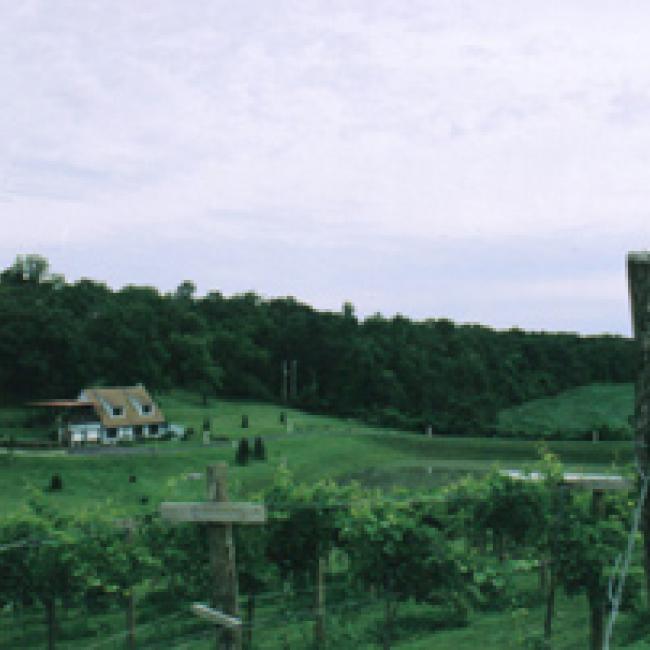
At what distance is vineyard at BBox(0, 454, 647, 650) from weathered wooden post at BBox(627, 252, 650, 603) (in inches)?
280

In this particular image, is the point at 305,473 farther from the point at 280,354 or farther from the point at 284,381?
the point at 280,354

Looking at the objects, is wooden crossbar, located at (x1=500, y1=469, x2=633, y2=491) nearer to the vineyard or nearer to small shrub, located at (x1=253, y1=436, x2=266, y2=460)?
the vineyard

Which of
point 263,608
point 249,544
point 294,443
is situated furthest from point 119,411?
point 249,544

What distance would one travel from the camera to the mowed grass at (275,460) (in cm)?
4222

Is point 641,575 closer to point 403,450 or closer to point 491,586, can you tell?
point 491,586

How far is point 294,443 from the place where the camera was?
60344 millimetres

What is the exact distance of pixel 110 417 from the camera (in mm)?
63812

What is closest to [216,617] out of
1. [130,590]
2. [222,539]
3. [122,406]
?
[222,539]

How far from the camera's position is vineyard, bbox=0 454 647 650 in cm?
1223

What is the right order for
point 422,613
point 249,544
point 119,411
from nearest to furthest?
point 249,544 → point 422,613 → point 119,411

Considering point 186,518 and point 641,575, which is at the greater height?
point 186,518

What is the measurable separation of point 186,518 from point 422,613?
393 inches

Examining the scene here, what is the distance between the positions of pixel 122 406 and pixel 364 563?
54.5 metres

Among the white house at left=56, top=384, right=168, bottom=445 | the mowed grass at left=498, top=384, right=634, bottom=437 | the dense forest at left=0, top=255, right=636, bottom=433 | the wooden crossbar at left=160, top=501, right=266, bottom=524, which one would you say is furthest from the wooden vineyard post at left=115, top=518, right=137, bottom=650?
the dense forest at left=0, top=255, right=636, bottom=433
